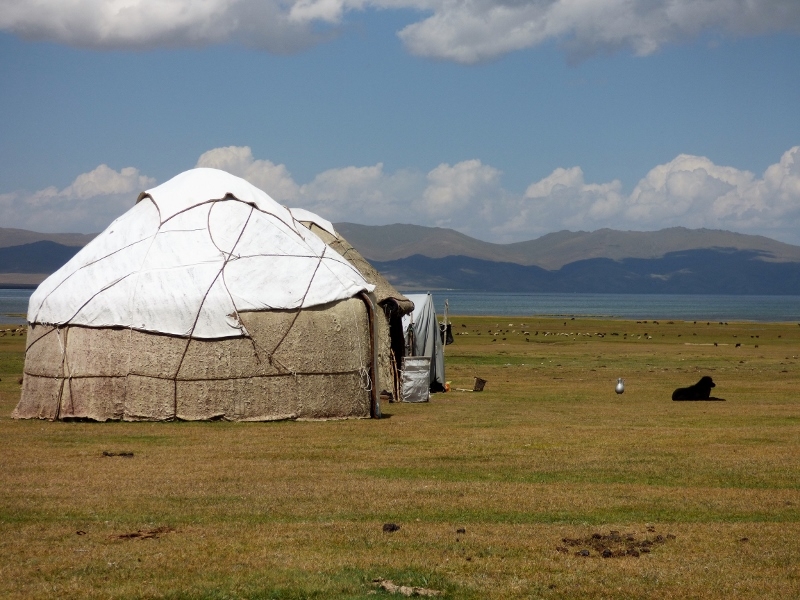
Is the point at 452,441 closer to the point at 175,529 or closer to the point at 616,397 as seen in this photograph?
the point at 175,529

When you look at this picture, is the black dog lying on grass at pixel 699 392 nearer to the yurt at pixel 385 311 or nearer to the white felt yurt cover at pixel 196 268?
the yurt at pixel 385 311

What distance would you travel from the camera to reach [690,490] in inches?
545

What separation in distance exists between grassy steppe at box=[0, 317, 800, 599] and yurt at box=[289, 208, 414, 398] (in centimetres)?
320

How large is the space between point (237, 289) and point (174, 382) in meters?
2.43

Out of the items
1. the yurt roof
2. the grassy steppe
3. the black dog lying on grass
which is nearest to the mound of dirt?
the grassy steppe

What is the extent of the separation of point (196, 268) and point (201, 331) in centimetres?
172

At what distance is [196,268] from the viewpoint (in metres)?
22.8

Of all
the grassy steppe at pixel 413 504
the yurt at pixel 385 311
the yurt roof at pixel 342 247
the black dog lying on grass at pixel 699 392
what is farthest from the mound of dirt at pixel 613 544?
the yurt roof at pixel 342 247

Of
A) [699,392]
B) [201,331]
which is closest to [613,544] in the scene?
[201,331]

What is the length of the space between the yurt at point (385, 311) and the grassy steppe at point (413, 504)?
3.20m

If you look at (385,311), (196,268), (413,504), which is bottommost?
(413,504)

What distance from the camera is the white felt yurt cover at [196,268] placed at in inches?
864

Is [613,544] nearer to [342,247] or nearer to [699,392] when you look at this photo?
[699,392]

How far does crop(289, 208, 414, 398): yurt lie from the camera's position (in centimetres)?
2889
